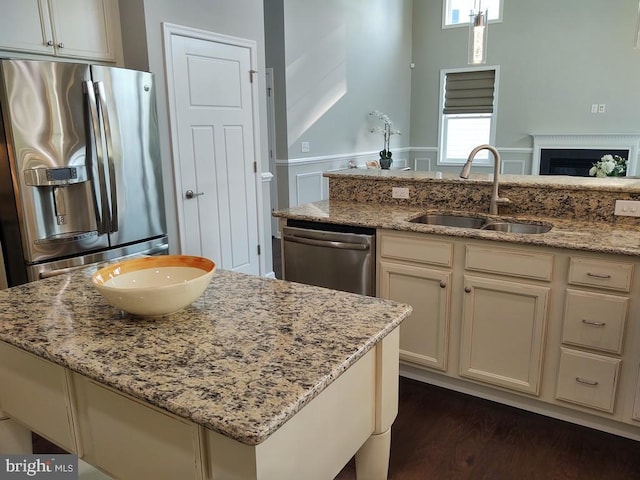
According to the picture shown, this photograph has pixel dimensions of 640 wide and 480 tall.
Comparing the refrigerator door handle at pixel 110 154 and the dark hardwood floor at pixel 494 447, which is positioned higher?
the refrigerator door handle at pixel 110 154

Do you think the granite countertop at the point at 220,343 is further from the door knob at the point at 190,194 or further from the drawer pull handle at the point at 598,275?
the door knob at the point at 190,194

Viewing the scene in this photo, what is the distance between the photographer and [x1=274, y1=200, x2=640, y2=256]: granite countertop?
6.86ft

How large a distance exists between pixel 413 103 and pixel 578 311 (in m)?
6.67

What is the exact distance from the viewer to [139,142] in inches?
116

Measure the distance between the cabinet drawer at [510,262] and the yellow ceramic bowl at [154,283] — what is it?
1.37m

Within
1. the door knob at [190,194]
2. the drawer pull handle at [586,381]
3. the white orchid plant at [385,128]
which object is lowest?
the drawer pull handle at [586,381]

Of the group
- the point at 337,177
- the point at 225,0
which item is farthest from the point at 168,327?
the point at 225,0

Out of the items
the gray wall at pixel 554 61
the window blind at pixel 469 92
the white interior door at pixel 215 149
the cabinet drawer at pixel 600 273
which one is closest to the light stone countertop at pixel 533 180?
the cabinet drawer at pixel 600 273

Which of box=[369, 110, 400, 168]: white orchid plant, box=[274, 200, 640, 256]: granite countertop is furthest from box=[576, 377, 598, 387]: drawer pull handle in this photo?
box=[369, 110, 400, 168]: white orchid plant

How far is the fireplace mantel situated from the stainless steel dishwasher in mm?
5666

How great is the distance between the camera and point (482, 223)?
276 cm

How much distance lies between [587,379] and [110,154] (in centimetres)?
263

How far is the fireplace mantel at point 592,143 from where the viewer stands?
673cm

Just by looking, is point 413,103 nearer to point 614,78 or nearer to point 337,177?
point 614,78
